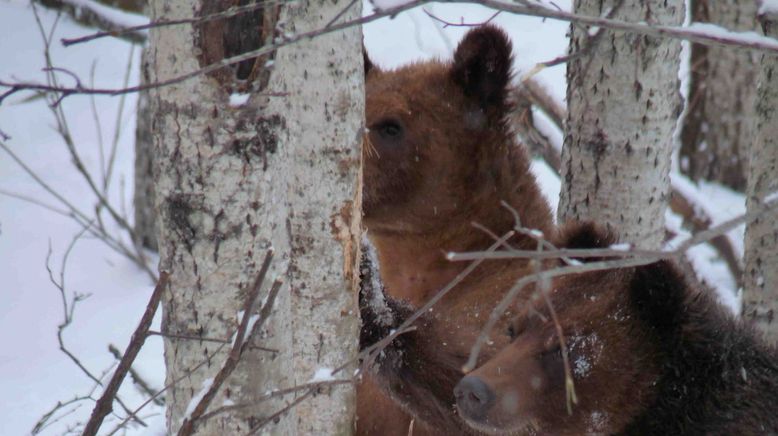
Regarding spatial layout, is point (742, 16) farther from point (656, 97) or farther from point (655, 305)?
point (655, 305)

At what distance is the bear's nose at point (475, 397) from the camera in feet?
12.1

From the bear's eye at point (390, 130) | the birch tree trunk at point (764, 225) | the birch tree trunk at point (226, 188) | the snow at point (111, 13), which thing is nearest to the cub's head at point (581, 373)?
the birch tree trunk at point (226, 188)

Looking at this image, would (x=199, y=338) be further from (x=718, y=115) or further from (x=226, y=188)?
(x=718, y=115)

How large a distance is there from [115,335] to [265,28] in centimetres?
687

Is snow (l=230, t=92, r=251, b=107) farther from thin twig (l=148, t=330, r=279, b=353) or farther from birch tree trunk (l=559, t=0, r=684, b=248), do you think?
birch tree trunk (l=559, t=0, r=684, b=248)

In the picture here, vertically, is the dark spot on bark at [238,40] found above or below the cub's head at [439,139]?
above

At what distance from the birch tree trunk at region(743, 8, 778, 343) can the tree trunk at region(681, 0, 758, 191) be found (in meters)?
5.24

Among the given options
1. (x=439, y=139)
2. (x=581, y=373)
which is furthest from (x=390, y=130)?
(x=581, y=373)

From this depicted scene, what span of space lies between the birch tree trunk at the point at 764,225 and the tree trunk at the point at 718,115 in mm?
5239

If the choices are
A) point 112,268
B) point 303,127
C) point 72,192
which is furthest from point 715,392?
point 72,192

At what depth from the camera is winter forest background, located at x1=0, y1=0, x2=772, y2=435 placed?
7.46m

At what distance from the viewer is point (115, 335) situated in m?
9.21

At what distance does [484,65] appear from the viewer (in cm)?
530

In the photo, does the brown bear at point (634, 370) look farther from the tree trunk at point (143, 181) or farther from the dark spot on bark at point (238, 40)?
the tree trunk at point (143, 181)
